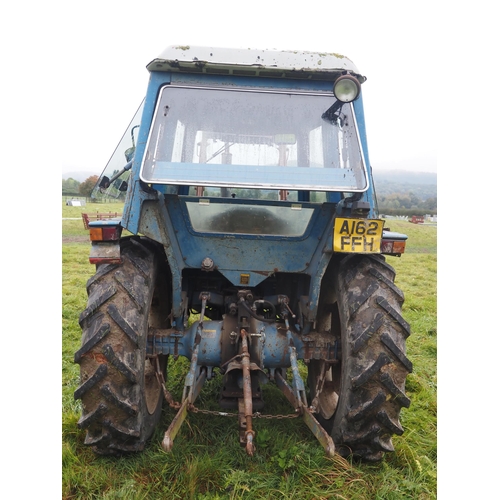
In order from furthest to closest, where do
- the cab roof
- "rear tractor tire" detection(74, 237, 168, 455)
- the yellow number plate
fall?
the cab roof, the yellow number plate, "rear tractor tire" detection(74, 237, 168, 455)

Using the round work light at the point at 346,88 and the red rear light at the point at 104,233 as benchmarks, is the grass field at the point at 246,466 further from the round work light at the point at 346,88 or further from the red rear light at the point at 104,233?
the round work light at the point at 346,88

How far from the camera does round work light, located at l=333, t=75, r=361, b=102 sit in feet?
8.05

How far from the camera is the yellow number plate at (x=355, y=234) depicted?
8.07 ft

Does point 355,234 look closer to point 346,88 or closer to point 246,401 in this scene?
point 346,88

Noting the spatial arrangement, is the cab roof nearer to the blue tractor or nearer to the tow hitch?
the blue tractor

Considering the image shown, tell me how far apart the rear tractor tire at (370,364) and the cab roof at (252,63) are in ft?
4.12

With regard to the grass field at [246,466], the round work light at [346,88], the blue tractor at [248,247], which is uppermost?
the round work light at [346,88]

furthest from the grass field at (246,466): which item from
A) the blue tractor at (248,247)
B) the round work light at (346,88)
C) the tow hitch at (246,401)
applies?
the round work light at (346,88)

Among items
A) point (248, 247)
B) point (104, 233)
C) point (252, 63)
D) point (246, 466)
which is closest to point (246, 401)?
point (246, 466)

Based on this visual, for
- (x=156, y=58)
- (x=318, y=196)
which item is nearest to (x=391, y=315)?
(x=318, y=196)

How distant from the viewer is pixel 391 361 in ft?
8.01

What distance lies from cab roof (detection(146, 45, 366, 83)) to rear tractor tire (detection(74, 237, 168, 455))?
1266mm

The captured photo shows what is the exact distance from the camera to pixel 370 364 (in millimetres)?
2434

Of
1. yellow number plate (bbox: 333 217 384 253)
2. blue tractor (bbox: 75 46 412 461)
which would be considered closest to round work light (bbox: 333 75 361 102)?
blue tractor (bbox: 75 46 412 461)
